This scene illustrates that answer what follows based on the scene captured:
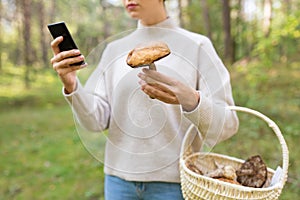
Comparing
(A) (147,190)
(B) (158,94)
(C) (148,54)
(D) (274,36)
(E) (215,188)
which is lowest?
(D) (274,36)

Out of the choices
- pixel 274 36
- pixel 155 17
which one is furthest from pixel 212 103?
pixel 274 36

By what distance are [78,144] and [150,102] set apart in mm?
4338

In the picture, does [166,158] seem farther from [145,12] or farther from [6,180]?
[6,180]

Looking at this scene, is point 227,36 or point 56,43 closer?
point 56,43

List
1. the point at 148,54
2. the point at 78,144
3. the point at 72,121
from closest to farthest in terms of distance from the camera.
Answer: the point at 148,54 < the point at 78,144 < the point at 72,121

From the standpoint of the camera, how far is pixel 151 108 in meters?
0.95

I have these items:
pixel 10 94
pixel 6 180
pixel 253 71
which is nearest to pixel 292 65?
pixel 253 71

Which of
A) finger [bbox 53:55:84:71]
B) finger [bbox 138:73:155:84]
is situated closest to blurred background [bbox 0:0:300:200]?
finger [bbox 53:55:84:71]

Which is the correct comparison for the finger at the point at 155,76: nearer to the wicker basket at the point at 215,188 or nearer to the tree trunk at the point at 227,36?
the wicker basket at the point at 215,188

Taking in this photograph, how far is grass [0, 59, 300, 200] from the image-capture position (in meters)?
3.50

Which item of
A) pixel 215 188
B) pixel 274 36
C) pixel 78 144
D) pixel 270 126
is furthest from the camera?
pixel 78 144

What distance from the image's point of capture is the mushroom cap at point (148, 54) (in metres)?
0.78

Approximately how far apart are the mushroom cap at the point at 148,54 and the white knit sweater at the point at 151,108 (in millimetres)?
124

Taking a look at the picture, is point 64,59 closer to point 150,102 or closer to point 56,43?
point 56,43
